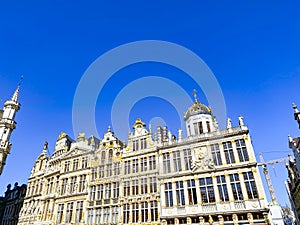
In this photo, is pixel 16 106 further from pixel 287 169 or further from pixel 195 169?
pixel 287 169

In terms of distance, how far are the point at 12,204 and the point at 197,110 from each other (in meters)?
38.5

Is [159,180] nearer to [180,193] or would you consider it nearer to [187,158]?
[180,193]

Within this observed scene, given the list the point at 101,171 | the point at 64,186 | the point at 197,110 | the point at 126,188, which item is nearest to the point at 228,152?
the point at 197,110

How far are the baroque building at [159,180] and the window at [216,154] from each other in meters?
0.11

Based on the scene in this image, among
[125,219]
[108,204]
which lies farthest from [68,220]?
[125,219]

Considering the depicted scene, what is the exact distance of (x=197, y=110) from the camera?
31.4 metres

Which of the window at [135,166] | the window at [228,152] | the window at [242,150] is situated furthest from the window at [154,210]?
the window at [242,150]

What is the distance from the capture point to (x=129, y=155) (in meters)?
31.3

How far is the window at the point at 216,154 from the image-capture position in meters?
26.1

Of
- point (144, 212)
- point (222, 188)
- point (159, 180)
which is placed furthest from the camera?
point (159, 180)

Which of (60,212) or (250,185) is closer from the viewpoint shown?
(250,185)

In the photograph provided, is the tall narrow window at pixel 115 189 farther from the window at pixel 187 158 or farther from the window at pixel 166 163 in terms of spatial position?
the window at pixel 187 158

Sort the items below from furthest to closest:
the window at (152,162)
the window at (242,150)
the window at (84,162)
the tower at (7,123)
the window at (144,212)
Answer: the tower at (7,123), the window at (84,162), the window at (152,162), the window at (144,212), the window at (242,150)

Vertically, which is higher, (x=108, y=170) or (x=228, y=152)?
(x=108, y=170)
